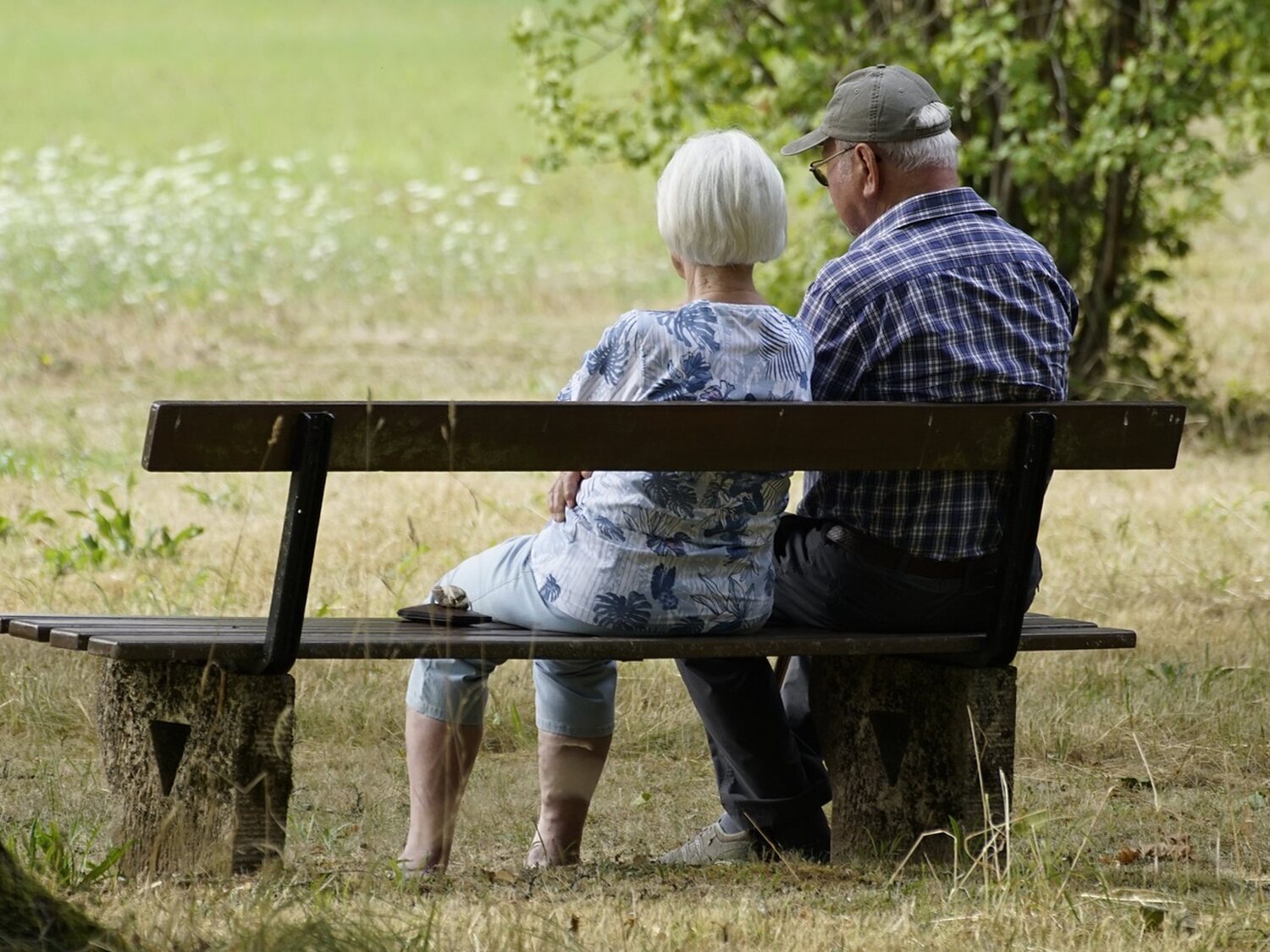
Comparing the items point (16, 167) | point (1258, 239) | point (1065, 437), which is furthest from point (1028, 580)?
point (16, 167)

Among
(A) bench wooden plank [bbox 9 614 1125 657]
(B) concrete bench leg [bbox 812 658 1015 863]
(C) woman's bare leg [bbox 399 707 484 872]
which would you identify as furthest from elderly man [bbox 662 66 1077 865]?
(C) woman's bare leg [bbox 399 707 484 872]

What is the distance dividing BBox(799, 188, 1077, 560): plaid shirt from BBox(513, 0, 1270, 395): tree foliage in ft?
16.8

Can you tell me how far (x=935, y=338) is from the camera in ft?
13.1

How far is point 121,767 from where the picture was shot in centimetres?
378

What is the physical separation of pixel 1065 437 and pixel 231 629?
1.75m

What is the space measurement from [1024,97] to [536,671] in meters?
5.92

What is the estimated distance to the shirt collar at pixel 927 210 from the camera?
4.14m

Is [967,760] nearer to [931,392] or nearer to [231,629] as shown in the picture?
[931,392]

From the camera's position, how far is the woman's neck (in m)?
3.91

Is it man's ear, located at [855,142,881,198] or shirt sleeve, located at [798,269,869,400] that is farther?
man's ear, located at [855,142,881,198]

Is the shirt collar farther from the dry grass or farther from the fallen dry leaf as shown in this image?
the fallen dry leaf

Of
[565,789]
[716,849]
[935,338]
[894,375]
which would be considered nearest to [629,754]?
[716,849]

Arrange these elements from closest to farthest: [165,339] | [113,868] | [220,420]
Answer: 1. [220,420]
2. [113,868]
3. [165,339]

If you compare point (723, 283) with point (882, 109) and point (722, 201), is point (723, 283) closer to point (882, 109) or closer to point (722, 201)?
point (722, 201)
